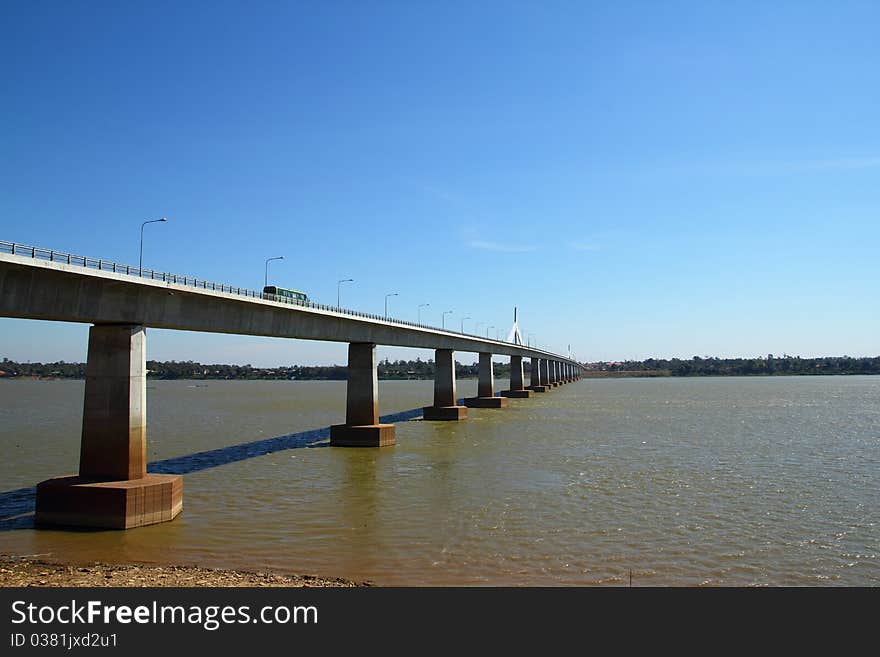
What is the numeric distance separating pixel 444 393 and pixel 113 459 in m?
52.1

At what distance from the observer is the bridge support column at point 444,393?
71938 millimetres

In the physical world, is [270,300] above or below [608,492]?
above

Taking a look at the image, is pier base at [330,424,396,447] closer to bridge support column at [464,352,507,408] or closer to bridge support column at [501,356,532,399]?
bridge support column at [464,352,507,408]

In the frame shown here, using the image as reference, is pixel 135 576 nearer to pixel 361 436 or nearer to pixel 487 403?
pixel 361 436

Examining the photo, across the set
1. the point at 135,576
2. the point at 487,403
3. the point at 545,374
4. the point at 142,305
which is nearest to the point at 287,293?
the point at 142,305

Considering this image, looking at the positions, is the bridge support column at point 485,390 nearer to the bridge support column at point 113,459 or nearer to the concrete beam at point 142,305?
the concrete beam at point 142,305

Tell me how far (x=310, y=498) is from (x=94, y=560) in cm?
1022

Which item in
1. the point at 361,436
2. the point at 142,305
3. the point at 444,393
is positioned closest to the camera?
the point at 142,305

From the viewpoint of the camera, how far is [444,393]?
74688mm

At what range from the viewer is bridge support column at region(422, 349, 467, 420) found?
71.9m

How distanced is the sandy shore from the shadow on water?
688 centimetres
